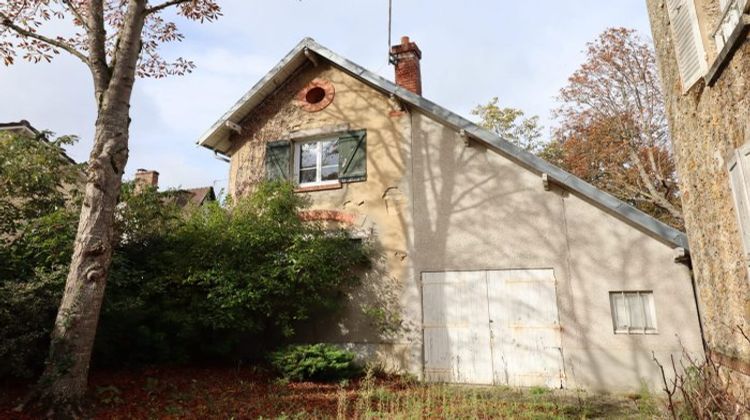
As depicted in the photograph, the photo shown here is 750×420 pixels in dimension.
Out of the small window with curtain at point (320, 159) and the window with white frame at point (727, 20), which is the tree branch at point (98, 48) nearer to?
the small window with curtain at point (320, 159)

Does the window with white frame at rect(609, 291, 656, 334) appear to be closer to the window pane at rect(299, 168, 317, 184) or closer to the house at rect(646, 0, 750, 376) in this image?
the house at rect(646, 0, 750, 376)

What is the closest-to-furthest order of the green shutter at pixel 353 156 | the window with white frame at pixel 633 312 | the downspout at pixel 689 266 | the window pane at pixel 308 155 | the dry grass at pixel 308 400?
the dry grass at pixel 308 400, the downspout at pixel 689 266, the window with white frame at pixel 633 312, the green shutter at pixel 353 156, the window pane at pixel 308 155

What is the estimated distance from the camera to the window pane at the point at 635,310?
24.7ft

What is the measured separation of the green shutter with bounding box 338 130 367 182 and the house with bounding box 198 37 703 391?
3cm

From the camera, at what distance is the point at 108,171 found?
19.2 ft

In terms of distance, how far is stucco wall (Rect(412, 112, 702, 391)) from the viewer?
7.39m

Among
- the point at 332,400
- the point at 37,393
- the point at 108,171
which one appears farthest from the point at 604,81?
the point at 37,393

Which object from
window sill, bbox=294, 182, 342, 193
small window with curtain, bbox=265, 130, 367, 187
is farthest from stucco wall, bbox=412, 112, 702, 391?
window sill, bbox=294, 182, 342, 193

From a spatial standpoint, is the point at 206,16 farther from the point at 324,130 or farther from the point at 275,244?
the point at 275,244

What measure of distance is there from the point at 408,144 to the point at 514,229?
9.21 ft

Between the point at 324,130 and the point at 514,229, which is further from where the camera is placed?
the point at 324,130

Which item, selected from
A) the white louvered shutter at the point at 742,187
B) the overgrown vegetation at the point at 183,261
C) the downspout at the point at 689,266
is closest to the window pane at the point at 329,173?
the overgrown vegetation at the point at 183,261

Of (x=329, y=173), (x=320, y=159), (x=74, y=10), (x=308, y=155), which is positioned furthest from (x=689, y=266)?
(x=74, y=10)

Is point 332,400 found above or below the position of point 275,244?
below
